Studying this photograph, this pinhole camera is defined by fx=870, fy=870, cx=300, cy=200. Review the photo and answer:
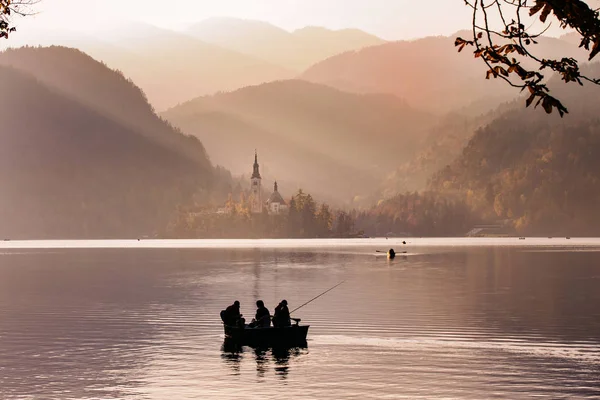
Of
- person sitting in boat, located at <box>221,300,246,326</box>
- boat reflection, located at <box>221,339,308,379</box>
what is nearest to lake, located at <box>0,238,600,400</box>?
boat reflection, located at <box>221,339,308,379</box>

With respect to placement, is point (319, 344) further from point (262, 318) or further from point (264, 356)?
point (264, 356)

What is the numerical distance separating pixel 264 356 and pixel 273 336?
203 centimetres

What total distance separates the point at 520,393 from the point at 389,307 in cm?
4292

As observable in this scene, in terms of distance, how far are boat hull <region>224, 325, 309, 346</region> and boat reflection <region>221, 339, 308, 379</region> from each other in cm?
41

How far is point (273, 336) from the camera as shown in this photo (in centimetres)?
5125

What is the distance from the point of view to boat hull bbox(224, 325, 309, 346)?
167ft

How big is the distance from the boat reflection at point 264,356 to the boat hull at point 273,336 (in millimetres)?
406

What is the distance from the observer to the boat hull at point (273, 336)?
50.9 meters

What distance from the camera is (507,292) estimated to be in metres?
99.6

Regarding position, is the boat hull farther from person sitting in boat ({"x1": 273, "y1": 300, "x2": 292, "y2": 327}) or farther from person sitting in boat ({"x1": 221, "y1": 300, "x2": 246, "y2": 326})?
person sitting in boat ({"x1": 221, "y1": 300, "x2": 246, "y2": 326})

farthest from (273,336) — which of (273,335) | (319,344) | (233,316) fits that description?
(319,344)

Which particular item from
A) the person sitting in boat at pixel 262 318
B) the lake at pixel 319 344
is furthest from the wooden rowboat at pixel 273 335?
the lake at pixel 319 344

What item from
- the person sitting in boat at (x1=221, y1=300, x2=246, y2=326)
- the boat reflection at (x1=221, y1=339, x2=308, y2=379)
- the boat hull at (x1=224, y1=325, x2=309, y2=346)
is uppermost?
the person sitting in boat at (x1=221, y1=300, x2=246, y2=326)

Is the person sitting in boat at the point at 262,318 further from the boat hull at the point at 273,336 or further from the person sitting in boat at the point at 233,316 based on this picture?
the person sitting in boat at the point at 233,316
